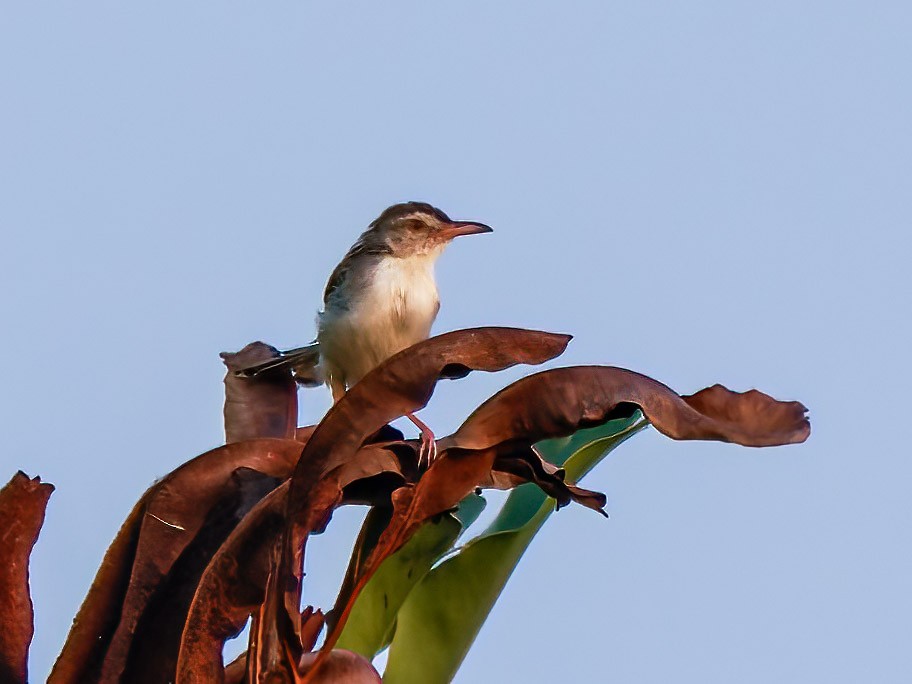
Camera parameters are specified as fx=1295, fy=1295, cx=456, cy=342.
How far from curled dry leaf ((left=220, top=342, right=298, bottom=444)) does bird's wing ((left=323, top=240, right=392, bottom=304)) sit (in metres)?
1.94

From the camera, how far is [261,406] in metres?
3.00

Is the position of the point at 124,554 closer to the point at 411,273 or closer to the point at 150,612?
the point at 150,612

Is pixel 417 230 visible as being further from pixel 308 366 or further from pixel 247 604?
pixel 247 604

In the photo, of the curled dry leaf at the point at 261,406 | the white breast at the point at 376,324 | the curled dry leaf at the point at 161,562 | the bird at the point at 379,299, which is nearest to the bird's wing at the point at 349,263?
the bird at the point at 379,299

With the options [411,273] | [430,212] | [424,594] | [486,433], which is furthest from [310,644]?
[430,212]

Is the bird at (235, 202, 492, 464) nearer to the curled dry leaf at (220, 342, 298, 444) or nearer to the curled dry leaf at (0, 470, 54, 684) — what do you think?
the curled dry leaf at (220, 342, 298, 444)

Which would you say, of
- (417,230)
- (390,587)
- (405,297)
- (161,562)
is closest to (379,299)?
(405,297)

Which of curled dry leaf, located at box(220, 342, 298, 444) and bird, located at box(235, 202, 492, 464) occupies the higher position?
A: bird, located at box(235, 202, 492, 464)

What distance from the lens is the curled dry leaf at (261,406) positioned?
2.96 meters

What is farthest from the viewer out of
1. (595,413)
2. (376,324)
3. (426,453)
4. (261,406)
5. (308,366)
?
(308,366)

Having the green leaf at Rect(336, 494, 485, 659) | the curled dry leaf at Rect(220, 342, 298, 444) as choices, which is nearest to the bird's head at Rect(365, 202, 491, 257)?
the curled dry leaf at Rect(220, 342, 298, 444)

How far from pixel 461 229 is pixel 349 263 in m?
0.48

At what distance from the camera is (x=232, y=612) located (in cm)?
207

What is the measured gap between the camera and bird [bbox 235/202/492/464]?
4.71m
